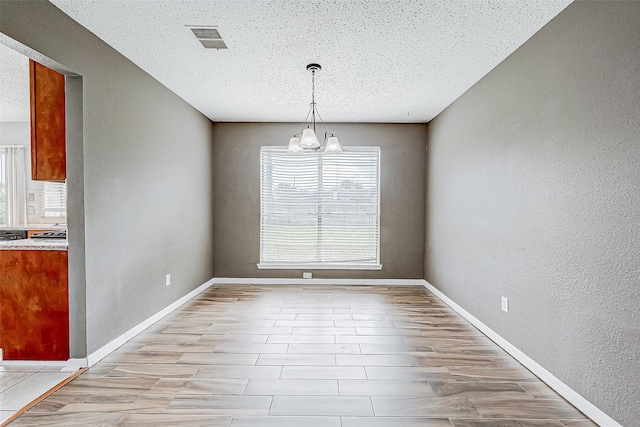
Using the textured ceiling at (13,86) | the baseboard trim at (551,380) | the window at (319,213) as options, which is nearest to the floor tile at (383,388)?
the baseboard trim at (551,380)

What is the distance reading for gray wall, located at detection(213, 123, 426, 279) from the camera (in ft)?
18.3

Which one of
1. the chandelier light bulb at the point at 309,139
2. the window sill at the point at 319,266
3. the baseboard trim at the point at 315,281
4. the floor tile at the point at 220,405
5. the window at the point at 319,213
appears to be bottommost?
the floor tile at the point at 220,405

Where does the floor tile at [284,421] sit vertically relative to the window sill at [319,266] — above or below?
below

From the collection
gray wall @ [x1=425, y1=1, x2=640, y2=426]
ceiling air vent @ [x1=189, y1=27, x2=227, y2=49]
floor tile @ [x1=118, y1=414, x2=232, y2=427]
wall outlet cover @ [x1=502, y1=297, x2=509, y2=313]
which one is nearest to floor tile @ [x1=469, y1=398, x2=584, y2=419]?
gray wall @ [x1=425, y1=1, x2=640, y2=426]

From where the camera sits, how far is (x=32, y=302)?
105 inches

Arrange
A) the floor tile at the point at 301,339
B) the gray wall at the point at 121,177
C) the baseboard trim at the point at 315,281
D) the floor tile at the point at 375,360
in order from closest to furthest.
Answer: the gray wall at the point at 121,177, the floor tile at the point at 375,360, the floor tile at the point at 301,339, the baseboard trim at the point at 315,281

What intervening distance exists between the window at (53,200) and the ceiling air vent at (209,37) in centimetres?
433

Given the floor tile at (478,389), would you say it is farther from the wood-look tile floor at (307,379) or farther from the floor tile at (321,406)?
the floor tile at (321,406)

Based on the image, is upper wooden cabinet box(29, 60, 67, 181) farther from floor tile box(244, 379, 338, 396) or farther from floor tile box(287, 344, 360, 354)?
floor tile box(287, 344, 360, 354)

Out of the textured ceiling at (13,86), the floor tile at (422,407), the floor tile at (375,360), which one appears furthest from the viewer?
the textured ceiling at (13,86)

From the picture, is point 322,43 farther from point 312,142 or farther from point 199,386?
point 199,386

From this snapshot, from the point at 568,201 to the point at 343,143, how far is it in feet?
12.0

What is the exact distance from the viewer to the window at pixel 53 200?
562 centimetres

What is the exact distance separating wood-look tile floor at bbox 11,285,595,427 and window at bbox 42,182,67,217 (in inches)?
132
